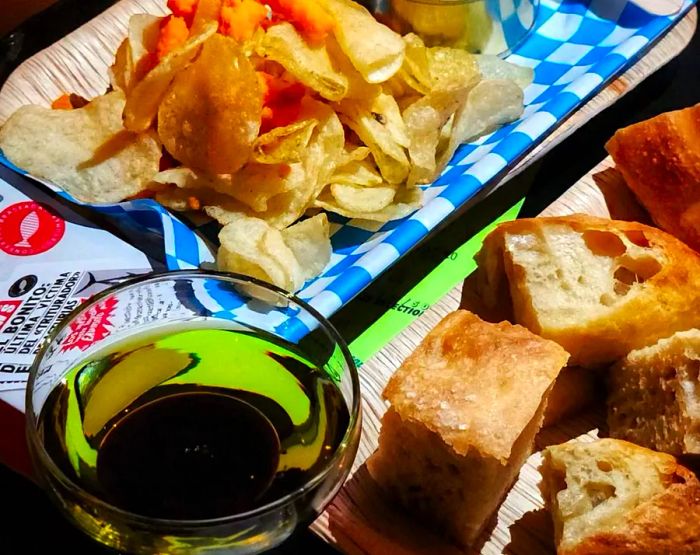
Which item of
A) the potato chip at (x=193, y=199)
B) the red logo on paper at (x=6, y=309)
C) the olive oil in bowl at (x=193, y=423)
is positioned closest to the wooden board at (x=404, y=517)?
the olive oil in bowl at (x=193, y=423)

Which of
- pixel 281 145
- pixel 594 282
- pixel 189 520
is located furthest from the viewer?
pixel 281 145

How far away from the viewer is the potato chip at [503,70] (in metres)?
1.51

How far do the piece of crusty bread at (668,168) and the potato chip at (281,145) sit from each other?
0.48 m

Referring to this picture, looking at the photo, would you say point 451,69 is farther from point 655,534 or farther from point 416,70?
point 655,534

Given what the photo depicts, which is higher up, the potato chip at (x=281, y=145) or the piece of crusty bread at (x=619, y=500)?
the potato chip at (x=281, y=145)

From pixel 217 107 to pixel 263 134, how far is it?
0.08m

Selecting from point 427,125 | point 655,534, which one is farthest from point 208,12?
point 655,534

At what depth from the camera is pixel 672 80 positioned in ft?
5.52

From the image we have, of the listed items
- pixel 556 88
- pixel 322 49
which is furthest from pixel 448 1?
pixel 322 49

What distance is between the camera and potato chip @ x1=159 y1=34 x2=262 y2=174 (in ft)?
3.78

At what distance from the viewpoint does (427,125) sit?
1.31 meters

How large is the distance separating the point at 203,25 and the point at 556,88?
25.4 inches

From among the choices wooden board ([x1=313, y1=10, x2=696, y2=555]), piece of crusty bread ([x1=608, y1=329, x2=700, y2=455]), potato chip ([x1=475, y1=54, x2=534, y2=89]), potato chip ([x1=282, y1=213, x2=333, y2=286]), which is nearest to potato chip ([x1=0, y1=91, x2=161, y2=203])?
potato chip ([x1=282, y1=213, x2=333, y2=286])

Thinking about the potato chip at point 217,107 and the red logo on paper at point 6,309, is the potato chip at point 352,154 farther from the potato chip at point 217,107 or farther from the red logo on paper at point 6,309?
the red logo on paper at point 6,309
